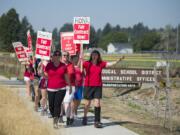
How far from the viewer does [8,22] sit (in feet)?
285

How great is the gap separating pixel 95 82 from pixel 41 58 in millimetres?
4095

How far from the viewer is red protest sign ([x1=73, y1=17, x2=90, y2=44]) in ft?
43.1

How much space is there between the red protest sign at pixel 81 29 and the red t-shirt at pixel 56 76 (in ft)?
8.06

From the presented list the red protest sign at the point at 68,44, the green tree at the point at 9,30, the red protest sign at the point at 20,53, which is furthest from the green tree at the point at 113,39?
the red protest sign at the point at 68,44

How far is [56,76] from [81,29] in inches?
112

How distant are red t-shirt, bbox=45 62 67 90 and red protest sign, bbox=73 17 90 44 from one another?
2455 mm

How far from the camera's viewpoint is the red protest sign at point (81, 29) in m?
13.2

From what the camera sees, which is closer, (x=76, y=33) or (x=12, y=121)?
(x=12, y=121)

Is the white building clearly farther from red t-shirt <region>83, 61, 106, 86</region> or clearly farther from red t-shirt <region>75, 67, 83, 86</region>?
red t-shirt <region>83, 61, 106, 86</region>

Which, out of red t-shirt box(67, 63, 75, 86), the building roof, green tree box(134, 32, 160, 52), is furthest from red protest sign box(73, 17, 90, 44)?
the building roof

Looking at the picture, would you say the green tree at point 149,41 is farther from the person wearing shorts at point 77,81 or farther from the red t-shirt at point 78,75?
the red t-shirt at point 78,75

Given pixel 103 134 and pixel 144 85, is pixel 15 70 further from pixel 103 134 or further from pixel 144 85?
pixel 103 134

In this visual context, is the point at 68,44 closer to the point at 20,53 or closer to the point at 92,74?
the point at 92,74

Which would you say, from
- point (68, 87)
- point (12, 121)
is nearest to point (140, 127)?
point (68, 87)
